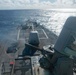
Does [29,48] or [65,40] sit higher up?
[65,40]

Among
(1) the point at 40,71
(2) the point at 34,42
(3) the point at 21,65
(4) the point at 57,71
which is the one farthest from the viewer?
(2) the point at 34,42

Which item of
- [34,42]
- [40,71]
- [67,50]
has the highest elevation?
[67,50]

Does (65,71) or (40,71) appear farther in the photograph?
(40,71)

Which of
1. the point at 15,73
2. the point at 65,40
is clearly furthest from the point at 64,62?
the point at 15,73

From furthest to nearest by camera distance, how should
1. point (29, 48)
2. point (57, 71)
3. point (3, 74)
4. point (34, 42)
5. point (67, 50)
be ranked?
point (34, 42) < point (29, 48) < point (3, 74) < point (57, 71) < point (67, 50)

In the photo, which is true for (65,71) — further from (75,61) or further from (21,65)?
(21,65)

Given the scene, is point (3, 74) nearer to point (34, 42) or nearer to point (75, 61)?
point (75, 61)

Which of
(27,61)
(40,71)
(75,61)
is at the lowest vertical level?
(27,61)

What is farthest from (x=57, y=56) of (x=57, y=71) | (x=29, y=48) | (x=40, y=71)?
(x=29, y=48)

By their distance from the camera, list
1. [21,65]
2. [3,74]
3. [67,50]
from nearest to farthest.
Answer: [67,50] < [3,74] < [21,65]
